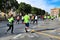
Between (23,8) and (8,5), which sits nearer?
(8,5)

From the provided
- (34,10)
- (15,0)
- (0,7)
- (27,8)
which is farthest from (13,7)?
(34,10)

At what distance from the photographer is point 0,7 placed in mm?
A: 71250

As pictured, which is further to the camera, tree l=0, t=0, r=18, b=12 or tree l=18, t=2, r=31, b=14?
tree l=18, t=2, r=31, b=14

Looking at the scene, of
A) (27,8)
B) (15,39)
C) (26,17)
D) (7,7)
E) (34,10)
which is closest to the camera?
(15,39)

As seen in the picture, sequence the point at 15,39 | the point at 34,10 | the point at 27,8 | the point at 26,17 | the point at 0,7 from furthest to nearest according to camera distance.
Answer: the point at 34,10 → the point at 27,8 → the point at 0,7 → the point at 26,17 → the point at 15,39

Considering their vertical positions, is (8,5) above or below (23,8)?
above

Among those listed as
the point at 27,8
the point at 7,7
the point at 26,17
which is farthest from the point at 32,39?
the point at 27,8

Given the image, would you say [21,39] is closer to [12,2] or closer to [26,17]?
[26,17]

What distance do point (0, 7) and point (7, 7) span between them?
35.3 feet

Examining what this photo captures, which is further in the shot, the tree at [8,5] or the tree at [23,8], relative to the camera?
the tree at [23,8]

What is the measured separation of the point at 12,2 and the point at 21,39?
72536mm

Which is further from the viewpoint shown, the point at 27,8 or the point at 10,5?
the point at 27,8

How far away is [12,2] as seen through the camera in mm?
86062

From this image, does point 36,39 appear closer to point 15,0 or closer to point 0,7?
point 0,7
